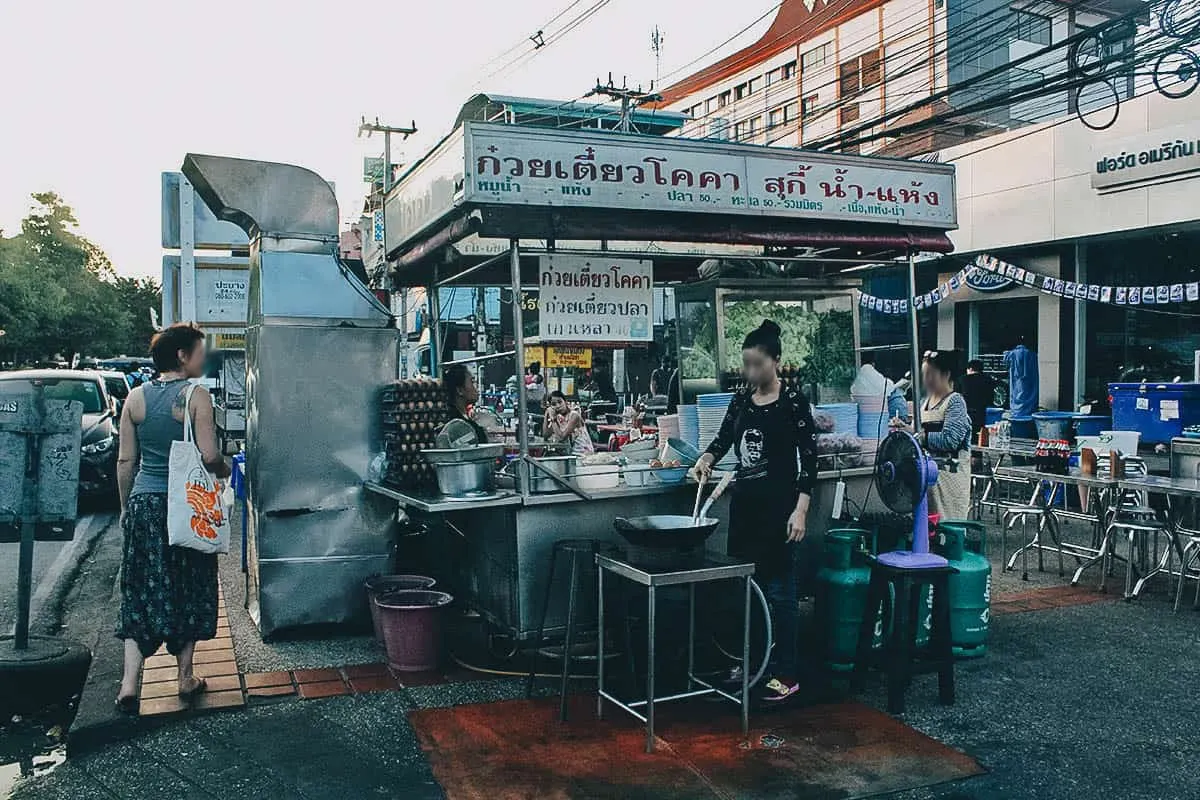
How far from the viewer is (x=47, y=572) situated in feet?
28.7

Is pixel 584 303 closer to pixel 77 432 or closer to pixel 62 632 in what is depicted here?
pixel 77 432

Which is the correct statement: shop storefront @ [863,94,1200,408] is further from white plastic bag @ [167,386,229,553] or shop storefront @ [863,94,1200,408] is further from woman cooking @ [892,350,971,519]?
white plastic bag @ [167,386,229,553]

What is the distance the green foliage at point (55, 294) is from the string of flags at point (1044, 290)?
43827 mm

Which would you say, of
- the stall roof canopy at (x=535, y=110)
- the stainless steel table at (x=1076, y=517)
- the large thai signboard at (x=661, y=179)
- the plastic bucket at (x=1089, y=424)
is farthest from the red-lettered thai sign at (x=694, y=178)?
the stall roof canopy at (x=535, y=110)

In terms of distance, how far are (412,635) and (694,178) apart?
10.5ft

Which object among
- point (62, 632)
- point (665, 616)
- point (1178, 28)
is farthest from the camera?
point (1178, 28)

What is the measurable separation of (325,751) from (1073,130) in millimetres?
14191

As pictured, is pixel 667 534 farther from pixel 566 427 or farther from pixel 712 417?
pixel 566 427

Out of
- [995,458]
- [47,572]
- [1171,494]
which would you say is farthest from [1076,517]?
[47,572]

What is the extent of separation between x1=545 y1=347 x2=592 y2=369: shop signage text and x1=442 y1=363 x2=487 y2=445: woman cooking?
255cm

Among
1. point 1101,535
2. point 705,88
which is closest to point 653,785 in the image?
point 1101,535

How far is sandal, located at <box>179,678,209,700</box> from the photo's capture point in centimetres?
505

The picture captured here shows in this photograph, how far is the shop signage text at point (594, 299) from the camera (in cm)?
606

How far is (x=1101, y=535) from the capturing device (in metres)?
9.36
